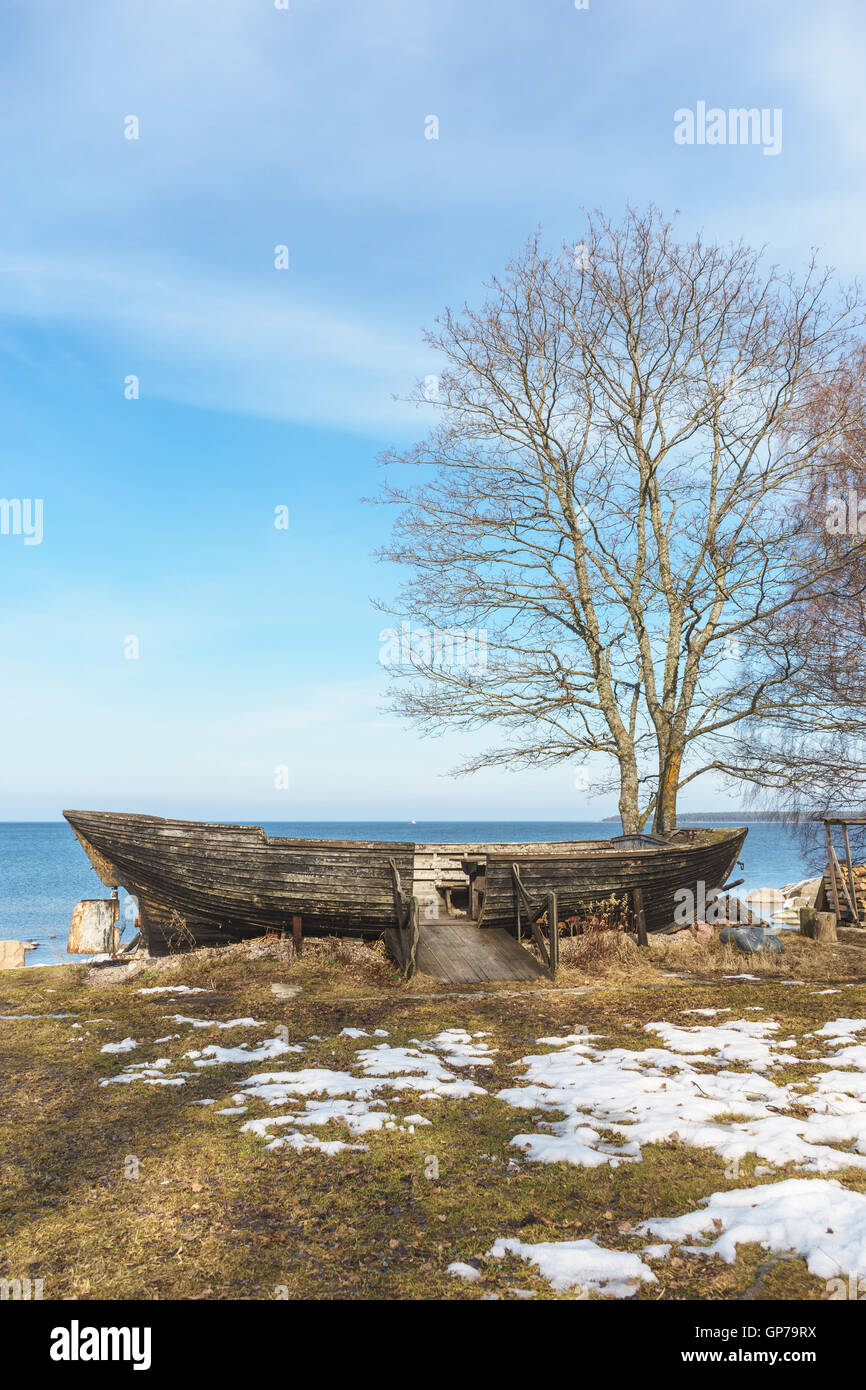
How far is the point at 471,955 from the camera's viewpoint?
41.5 ft

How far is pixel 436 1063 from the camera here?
7633mm

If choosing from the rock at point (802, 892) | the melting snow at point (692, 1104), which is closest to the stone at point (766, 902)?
the rock at point (802, 892)

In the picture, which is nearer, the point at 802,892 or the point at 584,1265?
the point at 584,1265

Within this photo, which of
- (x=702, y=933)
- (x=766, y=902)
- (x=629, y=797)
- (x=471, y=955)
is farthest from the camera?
(x=766, y=902)

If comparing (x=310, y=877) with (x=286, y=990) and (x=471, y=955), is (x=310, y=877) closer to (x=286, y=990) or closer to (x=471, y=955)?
(x=286, y=990)

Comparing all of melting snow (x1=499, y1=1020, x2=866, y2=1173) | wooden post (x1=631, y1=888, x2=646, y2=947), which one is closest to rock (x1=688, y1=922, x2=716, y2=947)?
wooden post (x1=631, y1=888, x2=646, y2=947)

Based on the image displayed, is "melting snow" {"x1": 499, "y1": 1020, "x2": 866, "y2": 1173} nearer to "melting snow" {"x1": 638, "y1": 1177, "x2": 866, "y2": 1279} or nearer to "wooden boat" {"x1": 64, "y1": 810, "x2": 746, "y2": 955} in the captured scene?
"melting snow" {"x1": 638, "y1": 1177, "x2": 866, "y2": 1279}

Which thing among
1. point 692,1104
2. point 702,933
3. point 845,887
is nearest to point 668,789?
point 702,933

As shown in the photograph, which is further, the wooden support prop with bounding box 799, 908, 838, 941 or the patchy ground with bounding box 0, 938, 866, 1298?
the wooden support prop with bounding box 799, 908, 838, 941

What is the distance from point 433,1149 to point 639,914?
9577mm

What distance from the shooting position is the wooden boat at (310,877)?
13.1 metres

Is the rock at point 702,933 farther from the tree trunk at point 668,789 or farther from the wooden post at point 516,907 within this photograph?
the wooden post at point 516,907

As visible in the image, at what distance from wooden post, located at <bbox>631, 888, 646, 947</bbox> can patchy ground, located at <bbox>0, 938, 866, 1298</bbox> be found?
3.86 metres

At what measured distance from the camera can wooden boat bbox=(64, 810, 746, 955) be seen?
1309cm
